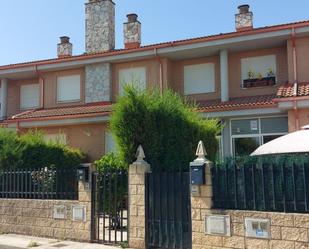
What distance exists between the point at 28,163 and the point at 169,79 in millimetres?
8204

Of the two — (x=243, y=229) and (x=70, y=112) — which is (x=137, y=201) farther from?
(x=70, y=112)

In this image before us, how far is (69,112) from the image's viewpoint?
19516mm

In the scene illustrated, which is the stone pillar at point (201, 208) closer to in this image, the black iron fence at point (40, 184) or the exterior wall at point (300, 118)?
the black iron fence at point (40, 184)

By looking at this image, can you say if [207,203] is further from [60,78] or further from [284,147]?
[60,78]

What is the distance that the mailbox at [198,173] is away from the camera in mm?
8055

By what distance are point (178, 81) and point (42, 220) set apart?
10.5m

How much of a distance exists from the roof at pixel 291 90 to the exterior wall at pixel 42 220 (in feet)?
27.7

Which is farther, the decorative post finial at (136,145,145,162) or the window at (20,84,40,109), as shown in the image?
the window at (20,84,40,109)

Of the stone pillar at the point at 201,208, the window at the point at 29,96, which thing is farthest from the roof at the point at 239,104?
the window at the point at 29,96

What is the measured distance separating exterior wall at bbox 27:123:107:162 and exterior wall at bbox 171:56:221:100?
12.3 feet

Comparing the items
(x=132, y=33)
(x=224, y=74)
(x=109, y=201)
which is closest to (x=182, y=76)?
(x=224, y=74)

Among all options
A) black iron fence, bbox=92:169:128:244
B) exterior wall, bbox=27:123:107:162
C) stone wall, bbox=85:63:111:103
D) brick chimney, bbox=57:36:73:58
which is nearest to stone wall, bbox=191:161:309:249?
black iron fence, bbox=92:169:128:244

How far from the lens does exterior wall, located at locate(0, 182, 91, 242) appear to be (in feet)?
32.5

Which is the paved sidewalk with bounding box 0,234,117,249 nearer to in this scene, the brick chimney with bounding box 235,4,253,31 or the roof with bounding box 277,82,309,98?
the roof with bounding box 277,82,309,98
